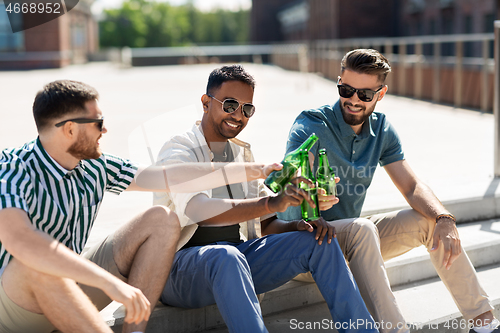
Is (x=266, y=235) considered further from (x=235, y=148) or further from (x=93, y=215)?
(x=93, y=215)

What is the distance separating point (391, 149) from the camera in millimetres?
3129

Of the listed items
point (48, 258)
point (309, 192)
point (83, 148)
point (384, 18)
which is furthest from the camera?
point (384, 18)

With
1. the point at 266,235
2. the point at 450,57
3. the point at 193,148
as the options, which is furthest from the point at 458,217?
the point at 450,57

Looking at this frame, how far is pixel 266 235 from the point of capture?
109 inches

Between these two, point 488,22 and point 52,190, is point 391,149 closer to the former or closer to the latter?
point 52,190

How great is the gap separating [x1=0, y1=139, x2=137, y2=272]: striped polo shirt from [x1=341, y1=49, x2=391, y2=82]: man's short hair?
1390 mm

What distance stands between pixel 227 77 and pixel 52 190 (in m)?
1.01

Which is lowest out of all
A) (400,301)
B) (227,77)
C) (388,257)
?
(400,301)

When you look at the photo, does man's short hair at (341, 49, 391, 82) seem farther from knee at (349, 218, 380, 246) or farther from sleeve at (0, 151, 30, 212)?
sleeve at (0, 151, 30, 212)

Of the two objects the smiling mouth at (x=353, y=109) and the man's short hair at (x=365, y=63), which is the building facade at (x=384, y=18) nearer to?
the man's short hair at (x=365, y=63)

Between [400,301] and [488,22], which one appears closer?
[400,301]

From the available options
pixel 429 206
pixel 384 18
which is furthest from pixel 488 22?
pixel 429 206

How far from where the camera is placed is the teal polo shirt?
9.55 ft

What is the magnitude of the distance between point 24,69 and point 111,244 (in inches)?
1298
